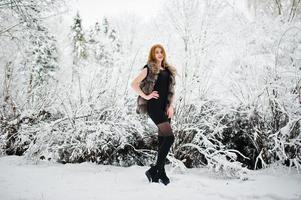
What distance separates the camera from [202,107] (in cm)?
418

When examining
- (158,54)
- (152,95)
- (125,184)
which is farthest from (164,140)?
(158,54)

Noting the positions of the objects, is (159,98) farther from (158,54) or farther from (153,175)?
(153,175)

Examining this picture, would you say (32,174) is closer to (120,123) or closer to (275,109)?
(120,123)

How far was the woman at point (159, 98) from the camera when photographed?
2953mm

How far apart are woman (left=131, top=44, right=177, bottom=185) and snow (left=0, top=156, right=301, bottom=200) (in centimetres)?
21

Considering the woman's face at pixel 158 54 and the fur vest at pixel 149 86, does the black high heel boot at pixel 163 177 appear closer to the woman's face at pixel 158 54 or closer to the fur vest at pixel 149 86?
the fur vest at pixel 149 86

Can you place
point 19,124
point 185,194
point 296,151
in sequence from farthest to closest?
point 19,124 < point 296,151 < point 185,194

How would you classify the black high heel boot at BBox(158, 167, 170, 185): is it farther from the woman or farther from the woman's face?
the woman's face

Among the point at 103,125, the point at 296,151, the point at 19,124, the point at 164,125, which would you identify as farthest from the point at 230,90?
the point at 19,124

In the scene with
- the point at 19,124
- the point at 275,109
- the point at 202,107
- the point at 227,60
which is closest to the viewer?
the point at 275,109

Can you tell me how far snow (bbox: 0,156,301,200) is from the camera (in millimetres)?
2527

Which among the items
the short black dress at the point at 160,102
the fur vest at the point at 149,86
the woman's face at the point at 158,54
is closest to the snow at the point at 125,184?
the short black dress at the point at 160,102

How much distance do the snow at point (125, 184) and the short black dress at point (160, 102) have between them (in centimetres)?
70

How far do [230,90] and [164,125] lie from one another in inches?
→ 69.3
